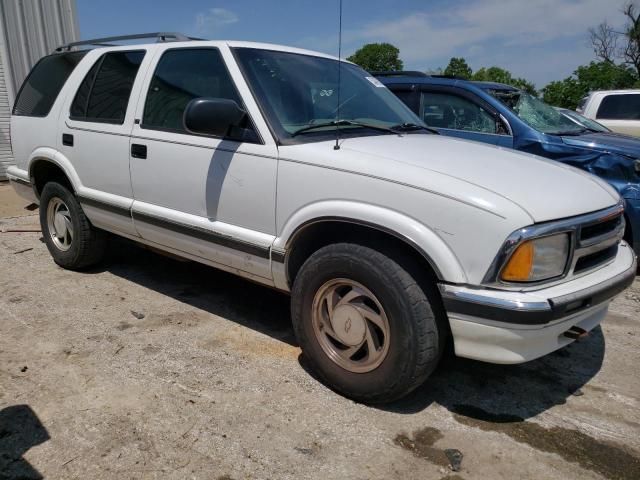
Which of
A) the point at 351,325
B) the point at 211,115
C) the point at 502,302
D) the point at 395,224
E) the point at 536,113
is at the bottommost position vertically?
the point at 351,325

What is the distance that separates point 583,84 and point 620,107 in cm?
2144

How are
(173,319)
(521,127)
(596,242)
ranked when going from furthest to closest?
1. (521,127)
2. (173,319)
3. (596,242)

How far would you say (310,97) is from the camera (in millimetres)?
3293

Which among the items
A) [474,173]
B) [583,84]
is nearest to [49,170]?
[474,173]

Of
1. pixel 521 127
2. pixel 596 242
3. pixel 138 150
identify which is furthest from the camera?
pixel 521 127

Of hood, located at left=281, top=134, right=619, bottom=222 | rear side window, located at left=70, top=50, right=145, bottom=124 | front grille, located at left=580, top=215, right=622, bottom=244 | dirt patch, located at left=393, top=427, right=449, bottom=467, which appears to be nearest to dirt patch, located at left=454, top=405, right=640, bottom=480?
dirt patch, located at left=393, top=427, right=449, bottom=467

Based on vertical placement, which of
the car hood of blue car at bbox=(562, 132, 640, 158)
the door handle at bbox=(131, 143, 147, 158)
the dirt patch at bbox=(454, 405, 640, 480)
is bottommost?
the dirt patch at bbox=(454, 405, 640, 480)

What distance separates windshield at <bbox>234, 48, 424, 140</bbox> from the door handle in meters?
0.94

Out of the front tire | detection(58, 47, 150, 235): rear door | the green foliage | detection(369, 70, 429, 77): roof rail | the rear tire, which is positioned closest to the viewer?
the front tire

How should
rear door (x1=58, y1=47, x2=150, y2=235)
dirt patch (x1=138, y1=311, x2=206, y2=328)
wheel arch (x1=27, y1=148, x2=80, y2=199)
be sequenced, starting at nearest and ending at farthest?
1. dirt patch (x1=138, y1=311, x2=206, y2=328)
2. rear door (x1=58, y1=47, x2=150, y2=235)
3. wheel arch (x1=27, y1=148, x2=80, y2=199)

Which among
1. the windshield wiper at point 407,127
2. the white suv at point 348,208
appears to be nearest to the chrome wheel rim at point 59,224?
the white suv at point 348,208

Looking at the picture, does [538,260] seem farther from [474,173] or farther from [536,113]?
[536,113]

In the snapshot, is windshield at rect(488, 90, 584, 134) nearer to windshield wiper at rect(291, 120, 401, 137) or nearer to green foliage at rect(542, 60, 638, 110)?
windshield wiper at rect(291, 120, 401, 137)

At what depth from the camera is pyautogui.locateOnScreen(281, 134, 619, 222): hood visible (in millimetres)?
2402
